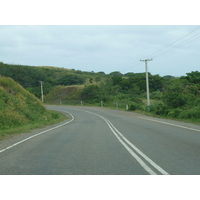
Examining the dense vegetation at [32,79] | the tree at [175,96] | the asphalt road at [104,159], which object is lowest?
the asphalt road at [104,159]

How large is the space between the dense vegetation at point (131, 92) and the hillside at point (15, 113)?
12.5 m

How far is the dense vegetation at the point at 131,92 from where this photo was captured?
30.0m

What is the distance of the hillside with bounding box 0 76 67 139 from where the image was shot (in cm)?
1981

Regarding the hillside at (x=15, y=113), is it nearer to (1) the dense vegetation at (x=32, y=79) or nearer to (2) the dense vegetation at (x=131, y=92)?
(2) the dense vegetation at (x=131, y=92)

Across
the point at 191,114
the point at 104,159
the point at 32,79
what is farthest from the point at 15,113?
the point at 32,79

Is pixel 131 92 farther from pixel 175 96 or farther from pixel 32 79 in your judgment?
pixel 32 79

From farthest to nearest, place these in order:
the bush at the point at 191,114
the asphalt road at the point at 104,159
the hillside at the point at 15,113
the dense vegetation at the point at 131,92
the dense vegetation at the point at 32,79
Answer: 1. the dense vegetation at the point at 32,79
2. the dense vegetation at the point at 131,92
3. the bush at the point at 191,114
4. the hillside at the point at 15,113
5. the asphalt road at the point at 104,159

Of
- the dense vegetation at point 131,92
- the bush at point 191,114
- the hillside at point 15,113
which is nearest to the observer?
the hillside at point 15,113

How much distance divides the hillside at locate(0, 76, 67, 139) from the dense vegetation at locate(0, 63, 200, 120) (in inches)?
492

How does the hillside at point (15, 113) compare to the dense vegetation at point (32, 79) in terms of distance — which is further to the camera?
the dense vegetation at point (32, 79)

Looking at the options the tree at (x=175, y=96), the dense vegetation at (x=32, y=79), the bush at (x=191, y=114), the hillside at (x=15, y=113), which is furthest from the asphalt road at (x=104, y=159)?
the dense vegetation at (x=32, y=79)

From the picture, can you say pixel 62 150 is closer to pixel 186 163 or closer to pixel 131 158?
pixel 131 158

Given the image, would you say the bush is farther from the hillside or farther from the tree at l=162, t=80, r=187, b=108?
the hillside

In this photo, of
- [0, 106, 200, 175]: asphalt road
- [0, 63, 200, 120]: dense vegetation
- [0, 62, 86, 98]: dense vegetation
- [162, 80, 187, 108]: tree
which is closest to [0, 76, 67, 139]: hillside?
[0, 106, 200, 175]: asphalt road
